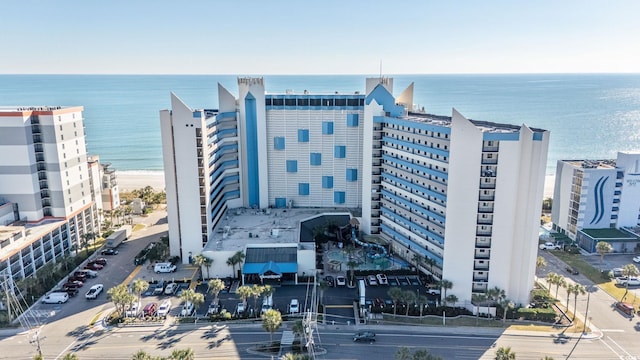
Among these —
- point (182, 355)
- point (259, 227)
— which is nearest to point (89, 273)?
point (259, 227)

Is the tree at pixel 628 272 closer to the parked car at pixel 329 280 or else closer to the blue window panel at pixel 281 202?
the parked car at pixel 329 280

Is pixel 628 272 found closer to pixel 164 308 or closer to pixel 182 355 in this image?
pixel 182 355

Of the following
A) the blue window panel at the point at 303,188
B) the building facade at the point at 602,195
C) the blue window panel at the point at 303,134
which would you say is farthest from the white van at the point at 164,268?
the building facade at the point at 602,195

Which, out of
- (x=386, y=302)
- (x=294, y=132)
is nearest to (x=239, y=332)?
(x=386, y=302)

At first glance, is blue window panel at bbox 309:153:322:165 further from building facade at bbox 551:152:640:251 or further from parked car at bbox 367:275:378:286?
building facade at bbox 551:152:640:251

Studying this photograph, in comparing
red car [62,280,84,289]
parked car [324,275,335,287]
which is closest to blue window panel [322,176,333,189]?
parked car [324,275,335,287]

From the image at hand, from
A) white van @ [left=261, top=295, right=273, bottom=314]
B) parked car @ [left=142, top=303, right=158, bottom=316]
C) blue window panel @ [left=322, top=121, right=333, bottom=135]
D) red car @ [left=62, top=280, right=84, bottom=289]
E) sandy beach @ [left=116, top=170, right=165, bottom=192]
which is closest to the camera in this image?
parked car @ [left=142, top=303, right=158, bottom=316]
